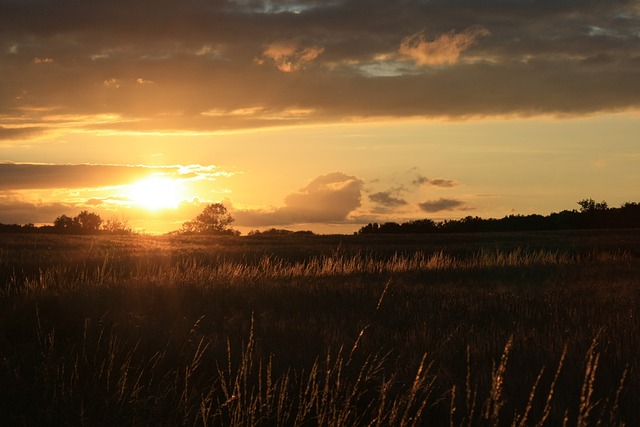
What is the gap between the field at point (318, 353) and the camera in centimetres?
672

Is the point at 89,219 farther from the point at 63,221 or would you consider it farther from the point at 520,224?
the point at 520,224

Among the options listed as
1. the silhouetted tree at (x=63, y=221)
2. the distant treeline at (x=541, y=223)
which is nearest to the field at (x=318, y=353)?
the distant treeline at (x=541, y=223)

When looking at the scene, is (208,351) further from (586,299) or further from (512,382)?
(586,299)

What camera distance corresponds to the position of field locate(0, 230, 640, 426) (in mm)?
6723

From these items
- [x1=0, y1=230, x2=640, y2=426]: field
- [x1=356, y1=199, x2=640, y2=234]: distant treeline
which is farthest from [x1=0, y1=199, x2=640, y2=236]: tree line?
[x1=0, y1=230, x2=640, y2=426]: field

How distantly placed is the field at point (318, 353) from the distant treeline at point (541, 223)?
51095mm

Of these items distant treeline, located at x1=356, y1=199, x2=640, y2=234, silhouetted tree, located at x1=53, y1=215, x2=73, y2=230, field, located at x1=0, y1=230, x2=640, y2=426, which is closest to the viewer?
field, located at x1=0, y1=230, x2=640, y2=426

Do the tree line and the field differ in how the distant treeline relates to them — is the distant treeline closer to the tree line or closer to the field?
the tree line

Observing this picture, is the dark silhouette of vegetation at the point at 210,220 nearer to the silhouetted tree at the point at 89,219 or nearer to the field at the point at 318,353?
the silhouetted tree at the point at 89,219

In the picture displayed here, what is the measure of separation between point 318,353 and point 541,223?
65239 mm

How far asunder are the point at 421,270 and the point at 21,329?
39.4 ft

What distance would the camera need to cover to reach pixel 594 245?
38312 mm

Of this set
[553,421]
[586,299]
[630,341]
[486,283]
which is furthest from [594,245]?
[553,421]

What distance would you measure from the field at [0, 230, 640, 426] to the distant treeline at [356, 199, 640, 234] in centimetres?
5110
